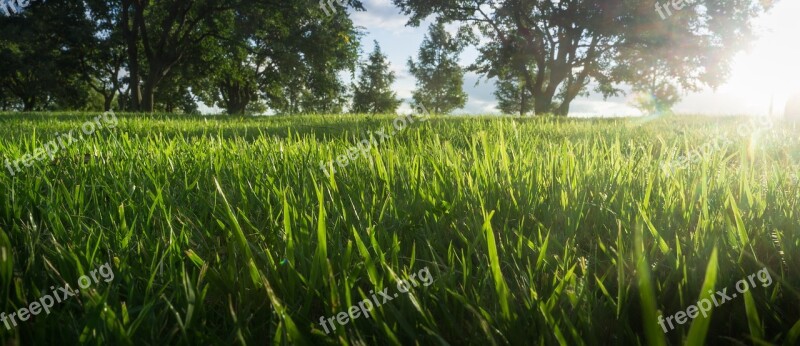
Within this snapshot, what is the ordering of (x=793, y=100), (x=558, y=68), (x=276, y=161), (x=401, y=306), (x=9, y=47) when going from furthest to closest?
(x=9, y=47), (x=558, y=68), (x=793, y=100), (x=276, y=161), (x=401, y=306)

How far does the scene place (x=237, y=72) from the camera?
2975 cm

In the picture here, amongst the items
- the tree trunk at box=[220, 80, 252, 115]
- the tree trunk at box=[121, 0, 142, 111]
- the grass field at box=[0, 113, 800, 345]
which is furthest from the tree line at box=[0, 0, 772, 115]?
the grass field at box=[0, 113, 800, 345]

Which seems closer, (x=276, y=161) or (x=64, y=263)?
(x=64, y=263)

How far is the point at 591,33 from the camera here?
21719mm

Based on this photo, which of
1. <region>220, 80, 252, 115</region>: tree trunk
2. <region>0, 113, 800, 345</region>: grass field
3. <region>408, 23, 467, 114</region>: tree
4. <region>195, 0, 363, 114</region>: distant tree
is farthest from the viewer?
<region>408, 23, 467, 114</region>: tree

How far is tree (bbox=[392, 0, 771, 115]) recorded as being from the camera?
20719 mm

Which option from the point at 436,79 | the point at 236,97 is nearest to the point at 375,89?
the point at 436,79

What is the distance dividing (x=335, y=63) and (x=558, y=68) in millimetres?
12142

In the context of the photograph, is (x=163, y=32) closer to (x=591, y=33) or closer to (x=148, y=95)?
(x=148, y=95)

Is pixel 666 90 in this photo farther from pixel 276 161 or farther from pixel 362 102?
pixel 276 161

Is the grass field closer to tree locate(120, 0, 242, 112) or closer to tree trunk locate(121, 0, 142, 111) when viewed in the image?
tree locate(120, 0, 242, 112)

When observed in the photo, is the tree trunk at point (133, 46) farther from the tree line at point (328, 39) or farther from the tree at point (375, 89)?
the tree at point (375, 89)

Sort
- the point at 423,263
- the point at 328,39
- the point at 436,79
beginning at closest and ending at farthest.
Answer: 1. the point at 423,263
2. the point at 328,39
3. the point at 436,79

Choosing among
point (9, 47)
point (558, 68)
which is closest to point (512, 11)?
point (558, 68)
